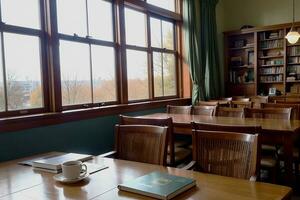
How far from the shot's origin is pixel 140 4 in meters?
4.44

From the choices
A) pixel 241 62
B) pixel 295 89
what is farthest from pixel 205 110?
pixel 241 62

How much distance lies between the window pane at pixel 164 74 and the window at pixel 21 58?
2.19 metres

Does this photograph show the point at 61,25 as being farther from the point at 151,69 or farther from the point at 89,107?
the point at 151,69

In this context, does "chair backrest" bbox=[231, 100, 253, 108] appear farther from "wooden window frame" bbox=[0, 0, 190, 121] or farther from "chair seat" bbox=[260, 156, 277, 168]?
"chair seat" bbox=[260, 156, 277, 168]

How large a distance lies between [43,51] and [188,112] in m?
1.85

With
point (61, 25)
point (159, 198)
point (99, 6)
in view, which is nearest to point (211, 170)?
point (159, 198)

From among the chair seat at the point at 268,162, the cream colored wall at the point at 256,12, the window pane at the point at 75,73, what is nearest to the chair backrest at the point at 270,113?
the chair seat at the point at 268,162

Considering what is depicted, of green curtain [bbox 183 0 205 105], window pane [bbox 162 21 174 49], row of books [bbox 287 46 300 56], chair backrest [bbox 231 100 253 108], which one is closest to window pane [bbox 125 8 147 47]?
window pane [bbox 162 21 174 49]

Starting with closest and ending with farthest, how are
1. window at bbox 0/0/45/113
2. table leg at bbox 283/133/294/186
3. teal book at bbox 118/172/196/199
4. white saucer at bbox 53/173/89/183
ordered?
1. teal book at bbox 118/172/196/199
2. white saucer at bbox 53/173/89/183
3. table leg at bbox 283/133/294/186
4. window at bbox 0/0/45/113

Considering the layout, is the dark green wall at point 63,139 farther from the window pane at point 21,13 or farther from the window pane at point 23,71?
the window pane at point 21,13

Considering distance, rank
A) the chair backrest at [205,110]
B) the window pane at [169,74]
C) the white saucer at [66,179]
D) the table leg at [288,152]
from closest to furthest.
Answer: the white saucer at [66,179], the table leg at [288,152], the chair backrest at [205,110], the window pane at [169,74]

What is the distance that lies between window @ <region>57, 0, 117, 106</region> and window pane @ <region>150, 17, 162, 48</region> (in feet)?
3.33

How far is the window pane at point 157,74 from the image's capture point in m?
4.93

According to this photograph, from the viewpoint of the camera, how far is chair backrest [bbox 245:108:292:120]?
3.10 meters
